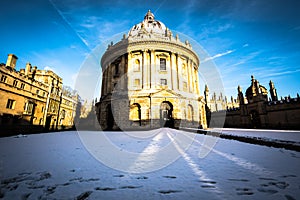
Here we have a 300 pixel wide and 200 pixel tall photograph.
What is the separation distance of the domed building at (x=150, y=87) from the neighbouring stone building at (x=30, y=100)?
1092 cm

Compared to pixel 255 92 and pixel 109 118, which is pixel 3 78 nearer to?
pixel 109 118

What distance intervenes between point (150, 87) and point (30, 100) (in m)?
19.5

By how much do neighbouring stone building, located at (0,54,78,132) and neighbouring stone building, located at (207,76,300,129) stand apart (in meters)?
36.9

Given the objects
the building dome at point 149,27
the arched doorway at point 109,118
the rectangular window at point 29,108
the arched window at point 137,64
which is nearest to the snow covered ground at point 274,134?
the arched doorway at point 109,118

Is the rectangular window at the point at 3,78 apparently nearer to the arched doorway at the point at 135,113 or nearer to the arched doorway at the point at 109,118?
the arched doorway at the point at 109,118

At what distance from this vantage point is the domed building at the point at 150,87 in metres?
19.1

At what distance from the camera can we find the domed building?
1909 cm

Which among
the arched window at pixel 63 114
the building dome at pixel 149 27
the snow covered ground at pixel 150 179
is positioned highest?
the building dome at pixel 149 27

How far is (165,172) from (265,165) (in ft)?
8.62

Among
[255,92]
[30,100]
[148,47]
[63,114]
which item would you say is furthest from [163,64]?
[63,114]

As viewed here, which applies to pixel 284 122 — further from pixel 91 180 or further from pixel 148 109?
pixel 91 180

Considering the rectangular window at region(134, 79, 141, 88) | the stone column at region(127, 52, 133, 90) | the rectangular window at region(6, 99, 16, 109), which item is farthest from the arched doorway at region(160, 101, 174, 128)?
the rectangular window at region(6, 99, 16, 109)

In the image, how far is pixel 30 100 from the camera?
68.5ft

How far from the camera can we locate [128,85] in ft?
72.0
